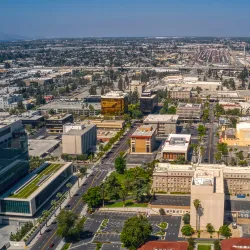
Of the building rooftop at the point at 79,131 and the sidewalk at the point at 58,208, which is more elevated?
the building rooftop at the point at 79,131

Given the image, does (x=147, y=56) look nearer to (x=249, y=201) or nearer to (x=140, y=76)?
(x=140, y=76)

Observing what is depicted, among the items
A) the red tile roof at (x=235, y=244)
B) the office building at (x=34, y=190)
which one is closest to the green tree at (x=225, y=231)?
the red tile roof at (x=235, y=244)

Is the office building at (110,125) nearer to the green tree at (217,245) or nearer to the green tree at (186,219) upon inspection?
the green tree at (186,219)

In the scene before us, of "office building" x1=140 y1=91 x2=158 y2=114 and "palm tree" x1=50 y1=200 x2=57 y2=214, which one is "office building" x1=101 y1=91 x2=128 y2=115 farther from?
"palm tree" x1=50 y1=200 x2=57 y2=214

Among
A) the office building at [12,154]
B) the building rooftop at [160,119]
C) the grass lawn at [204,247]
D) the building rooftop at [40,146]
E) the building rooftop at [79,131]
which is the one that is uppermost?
the office building at [12,154]

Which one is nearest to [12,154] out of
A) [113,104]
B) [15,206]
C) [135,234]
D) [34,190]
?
[34,190]

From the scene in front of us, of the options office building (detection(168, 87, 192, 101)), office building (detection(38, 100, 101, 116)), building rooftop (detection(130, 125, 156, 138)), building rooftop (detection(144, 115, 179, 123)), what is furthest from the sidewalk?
office building (detection(168, 87, 192, 101))

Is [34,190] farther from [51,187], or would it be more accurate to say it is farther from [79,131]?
[79,131]
